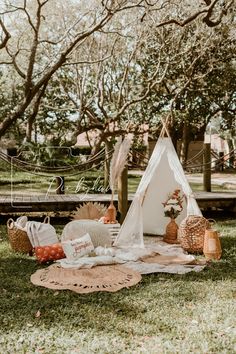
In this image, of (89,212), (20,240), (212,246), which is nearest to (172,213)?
(212,246)

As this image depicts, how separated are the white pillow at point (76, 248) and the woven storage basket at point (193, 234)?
1533 millimetres

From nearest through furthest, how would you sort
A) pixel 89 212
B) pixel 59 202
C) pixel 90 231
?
1. pixel 90 231
2. pixel 89 212
3. pixel 59 202

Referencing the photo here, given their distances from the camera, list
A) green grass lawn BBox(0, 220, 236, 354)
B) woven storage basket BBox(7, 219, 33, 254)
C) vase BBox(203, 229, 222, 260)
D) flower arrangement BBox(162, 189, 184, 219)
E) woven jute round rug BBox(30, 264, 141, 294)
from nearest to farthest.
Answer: green grass lawn BBox(0, 220, 236, 354) < woven jute round rug BBox(30, 264, 141, 294) < vase BBox(203, 229, 222, 260) < woven storage basket BBox(7, 219, 33, 254) < flower arrangement BBox(162, 189, 184, 219)

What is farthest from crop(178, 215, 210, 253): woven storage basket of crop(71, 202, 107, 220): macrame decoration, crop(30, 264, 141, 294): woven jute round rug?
crop(71, 202, 107, 220): macrame decoration

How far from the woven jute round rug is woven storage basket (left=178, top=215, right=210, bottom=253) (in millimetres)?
1363

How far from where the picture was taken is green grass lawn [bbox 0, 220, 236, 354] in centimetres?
380

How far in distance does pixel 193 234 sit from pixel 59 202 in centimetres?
363

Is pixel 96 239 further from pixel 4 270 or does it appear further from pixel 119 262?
pixel 4 270

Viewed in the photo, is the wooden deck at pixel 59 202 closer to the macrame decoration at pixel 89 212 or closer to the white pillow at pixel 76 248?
the macrame decoration at pixel 89 212

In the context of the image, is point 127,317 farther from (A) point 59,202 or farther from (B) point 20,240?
(A) point 59,202

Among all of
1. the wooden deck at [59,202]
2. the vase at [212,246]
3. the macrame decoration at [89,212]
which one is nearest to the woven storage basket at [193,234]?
the vase at [212,246]

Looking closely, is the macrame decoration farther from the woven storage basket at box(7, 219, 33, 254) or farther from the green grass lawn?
the green grass lawn

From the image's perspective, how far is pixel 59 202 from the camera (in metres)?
9.67

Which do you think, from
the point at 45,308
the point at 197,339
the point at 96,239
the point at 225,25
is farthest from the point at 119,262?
the point at 225,25
